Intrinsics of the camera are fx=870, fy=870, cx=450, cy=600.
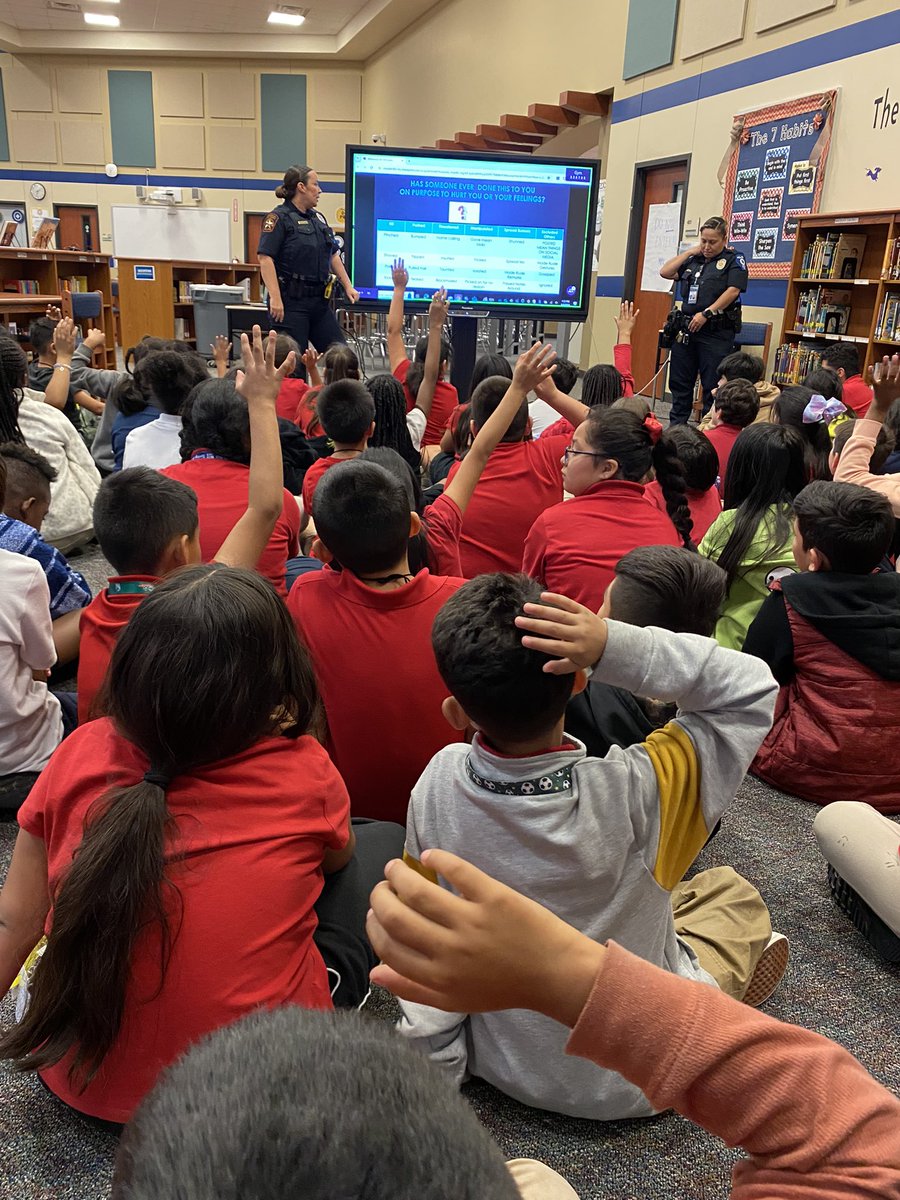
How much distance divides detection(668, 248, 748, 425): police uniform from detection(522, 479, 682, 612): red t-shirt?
393 cm

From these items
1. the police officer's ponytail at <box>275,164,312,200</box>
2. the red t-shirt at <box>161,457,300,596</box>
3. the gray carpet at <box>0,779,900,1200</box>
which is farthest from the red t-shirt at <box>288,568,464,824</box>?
the police officer's ponytail at <box>275,164,312,200</box>

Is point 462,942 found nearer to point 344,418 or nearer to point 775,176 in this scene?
point 344,418

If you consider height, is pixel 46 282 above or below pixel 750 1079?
above

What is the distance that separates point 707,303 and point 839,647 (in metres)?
4.65

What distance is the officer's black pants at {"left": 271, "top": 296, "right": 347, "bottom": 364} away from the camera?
564cm

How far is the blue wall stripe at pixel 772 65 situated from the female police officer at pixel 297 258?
352cm

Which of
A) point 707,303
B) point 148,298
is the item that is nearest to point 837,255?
point 707,303

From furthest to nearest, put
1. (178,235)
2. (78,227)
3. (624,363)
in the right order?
(78,227) < (178,235) < (624,363)

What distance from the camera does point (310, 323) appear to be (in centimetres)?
584

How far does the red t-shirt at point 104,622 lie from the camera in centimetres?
169

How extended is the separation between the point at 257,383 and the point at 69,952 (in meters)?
1.26

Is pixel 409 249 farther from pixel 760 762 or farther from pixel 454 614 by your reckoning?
pixel 454 614

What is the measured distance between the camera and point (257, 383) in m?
1.86

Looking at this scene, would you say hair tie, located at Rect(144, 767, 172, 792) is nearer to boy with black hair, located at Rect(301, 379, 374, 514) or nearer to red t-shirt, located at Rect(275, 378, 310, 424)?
boy with black hair, located at Rect(301, 379, 374, 514)
